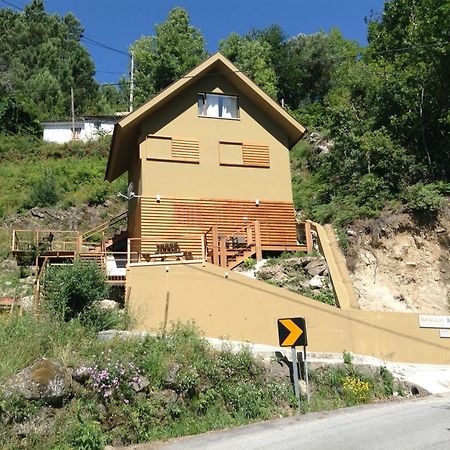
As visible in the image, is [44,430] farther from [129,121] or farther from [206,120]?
[206,120]

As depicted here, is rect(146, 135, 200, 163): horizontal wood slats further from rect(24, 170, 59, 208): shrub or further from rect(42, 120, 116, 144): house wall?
rect(42, 120, 116, 144): house wall

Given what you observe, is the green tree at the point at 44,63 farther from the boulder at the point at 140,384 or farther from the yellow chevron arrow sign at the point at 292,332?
the boulder at the point at 140,384

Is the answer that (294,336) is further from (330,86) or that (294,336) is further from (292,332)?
(330,86)

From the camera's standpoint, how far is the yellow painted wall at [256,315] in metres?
14.5

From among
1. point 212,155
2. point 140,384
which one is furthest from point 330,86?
point 140,384

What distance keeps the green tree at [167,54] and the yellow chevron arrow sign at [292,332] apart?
3740 cm

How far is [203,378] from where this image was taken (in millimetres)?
10852

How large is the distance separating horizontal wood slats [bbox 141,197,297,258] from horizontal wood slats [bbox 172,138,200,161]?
1686 millimetres

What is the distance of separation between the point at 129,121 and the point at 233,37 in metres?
35.1

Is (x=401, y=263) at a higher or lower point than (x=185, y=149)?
lower

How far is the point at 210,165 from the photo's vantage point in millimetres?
20844

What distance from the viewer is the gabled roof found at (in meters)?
20.1

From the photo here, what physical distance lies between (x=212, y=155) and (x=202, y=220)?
267cm

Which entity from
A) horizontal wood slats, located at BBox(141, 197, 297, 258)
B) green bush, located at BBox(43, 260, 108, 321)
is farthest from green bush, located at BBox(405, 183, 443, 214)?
green bush, located at BBox(43, 260, 108, 321)
